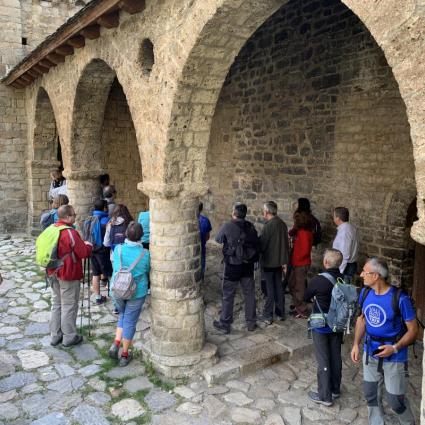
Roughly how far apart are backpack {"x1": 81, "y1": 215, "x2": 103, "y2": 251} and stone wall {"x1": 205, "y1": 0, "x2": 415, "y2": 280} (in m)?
3.70

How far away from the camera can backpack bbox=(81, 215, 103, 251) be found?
6.34 meters

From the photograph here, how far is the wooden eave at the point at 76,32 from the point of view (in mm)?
5078

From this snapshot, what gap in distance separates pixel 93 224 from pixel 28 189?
6.87 m

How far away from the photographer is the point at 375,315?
3.50 meters

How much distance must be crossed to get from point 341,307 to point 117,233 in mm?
3202

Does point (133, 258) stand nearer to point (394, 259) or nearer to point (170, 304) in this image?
point (170, 304)

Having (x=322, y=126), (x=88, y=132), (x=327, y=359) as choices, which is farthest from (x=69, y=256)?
(x=322, y=126)

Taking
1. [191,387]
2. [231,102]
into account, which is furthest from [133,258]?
[231,102]

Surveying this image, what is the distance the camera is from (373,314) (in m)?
3.51

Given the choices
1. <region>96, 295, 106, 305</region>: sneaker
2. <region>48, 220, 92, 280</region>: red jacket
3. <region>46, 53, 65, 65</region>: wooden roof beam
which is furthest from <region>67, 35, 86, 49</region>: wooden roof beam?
<region>96, 295, 106, 305</region>: sneaker

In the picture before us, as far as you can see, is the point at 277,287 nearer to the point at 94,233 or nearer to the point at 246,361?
the point at 246,361

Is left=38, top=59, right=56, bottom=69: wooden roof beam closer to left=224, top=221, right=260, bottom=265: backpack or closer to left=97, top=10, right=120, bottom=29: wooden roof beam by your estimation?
left=97, top=10, right=120, bottom=29: wooden roof beam

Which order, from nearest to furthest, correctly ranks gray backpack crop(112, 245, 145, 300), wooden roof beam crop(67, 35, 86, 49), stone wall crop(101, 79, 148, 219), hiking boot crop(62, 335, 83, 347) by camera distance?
gray backpack crop(112, 245, 145, 300)
hiking boot crop(62, 335, 83, 347)
wooden roof beam crop(67, 35, 86, 49)
stone wall crop(101, 79, 148, 219)

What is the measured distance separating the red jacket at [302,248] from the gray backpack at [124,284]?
98.3 inches
